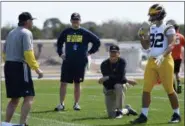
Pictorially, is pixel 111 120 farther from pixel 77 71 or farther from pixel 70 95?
pixel 70 95

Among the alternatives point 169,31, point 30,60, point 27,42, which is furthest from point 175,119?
point 27,42

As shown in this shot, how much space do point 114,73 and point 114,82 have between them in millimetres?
175

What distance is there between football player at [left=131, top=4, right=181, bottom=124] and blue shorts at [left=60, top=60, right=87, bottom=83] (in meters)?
2.58

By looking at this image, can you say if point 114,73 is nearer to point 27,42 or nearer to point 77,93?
point 77,93

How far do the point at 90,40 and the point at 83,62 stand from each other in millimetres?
496

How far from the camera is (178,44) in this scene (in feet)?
59.4

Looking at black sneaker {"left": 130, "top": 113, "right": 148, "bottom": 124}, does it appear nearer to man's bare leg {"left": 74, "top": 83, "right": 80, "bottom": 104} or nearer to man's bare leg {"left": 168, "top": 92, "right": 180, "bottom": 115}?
man's bare leg {"left": 168, "top": 92, "right": 180, "bottom": 115}

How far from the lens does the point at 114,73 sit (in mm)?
11508

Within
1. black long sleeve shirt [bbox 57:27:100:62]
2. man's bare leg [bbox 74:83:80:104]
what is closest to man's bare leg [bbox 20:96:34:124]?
man's bare leg [bbox 74:83:80:104]

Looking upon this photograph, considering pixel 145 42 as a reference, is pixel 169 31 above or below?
above

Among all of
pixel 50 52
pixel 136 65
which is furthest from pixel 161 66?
pixel 50 52

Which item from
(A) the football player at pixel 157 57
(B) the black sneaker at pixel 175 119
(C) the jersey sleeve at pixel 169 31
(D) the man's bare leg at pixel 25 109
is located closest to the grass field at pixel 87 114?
(B) the black sneaker at pixel 175 119

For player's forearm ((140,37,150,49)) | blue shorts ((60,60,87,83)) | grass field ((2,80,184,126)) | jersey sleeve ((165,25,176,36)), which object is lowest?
grass field ((2,80,184,126))

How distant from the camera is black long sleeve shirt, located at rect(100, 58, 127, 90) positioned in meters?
11.5
